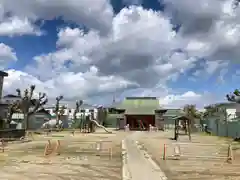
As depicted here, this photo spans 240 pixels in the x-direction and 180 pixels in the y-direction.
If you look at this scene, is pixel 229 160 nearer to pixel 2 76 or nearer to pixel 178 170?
pixel 178 170

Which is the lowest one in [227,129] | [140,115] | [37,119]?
[227,129]

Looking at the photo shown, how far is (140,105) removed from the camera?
68.4m

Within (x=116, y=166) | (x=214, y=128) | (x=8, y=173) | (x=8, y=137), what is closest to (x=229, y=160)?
(x=116, y=166)

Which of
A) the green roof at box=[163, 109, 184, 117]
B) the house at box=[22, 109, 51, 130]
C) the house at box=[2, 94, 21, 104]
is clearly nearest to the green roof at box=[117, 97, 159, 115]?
the green roof at box=[163, 109, 184, 117]

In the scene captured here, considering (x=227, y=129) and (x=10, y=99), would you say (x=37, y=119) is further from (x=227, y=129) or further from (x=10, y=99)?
(x=227, y=129)

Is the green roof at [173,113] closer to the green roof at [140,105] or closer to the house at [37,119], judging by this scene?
the green roof at [140,105]

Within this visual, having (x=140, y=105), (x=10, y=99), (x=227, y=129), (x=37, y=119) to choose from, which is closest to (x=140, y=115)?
(x=140, y=105)

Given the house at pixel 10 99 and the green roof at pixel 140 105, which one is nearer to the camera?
the house at pixel 10 99

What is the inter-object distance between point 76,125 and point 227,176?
57.1m

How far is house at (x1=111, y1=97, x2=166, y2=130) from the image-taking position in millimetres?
62700

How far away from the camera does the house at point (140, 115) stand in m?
62.7

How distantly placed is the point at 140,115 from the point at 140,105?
4.85 m

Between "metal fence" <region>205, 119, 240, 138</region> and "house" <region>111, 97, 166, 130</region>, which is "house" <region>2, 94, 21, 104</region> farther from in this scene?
"metal fence" <region>205, 119, 240, 138</region>

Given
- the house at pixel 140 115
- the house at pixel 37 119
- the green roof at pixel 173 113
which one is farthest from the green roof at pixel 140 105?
the house at pixel 37 119
